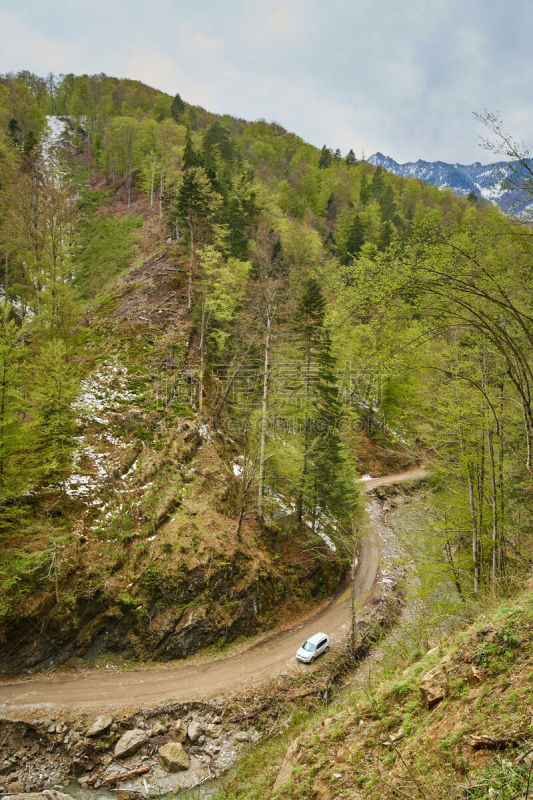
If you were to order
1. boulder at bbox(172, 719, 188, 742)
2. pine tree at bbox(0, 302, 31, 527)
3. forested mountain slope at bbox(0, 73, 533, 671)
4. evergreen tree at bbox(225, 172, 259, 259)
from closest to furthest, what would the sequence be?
forested mountain slope at bbox(0, 73, 533, 671) → boulder at bbox(172, 719, 188, 742) → pine tree at bbox(0, 302, 31, 527) → evergreen tree at bbox(225, 172, 259, 259)

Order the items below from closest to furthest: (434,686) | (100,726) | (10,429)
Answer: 1. (434,686)
2. (100,726)
3. (10,429)

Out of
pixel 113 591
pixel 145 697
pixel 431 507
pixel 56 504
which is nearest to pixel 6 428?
pixel 56 504

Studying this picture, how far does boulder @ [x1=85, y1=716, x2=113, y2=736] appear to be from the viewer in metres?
12.2

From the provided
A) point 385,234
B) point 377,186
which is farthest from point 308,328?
point 377,186

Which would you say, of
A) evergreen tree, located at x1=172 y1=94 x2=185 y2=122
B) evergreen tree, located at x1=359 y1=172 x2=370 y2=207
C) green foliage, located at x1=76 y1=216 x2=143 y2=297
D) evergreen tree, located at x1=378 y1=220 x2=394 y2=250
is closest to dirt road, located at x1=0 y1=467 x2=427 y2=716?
green foliage, located at x1=76 y1=216 x2=143 y2=297

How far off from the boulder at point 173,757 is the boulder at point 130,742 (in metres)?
0.68

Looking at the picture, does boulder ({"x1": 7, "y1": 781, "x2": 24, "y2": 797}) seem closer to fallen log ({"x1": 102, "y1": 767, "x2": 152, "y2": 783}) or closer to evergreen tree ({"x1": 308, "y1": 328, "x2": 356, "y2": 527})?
fallen log ({"x1": 102, "y1": 767, "x2": 152, "y2": 783})

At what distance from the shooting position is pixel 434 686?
4.80m

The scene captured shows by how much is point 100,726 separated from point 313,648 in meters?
8.04

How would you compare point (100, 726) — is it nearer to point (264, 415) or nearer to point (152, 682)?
point (152, 682)

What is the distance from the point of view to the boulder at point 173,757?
11508 mm

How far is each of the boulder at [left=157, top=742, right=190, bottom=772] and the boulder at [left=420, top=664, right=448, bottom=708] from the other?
1069 centimetres

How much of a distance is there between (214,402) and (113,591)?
13.0 m

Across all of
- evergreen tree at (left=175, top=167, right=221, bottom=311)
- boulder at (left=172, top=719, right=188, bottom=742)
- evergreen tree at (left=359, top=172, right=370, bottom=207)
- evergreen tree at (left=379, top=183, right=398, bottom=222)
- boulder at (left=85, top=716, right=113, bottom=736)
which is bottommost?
boulder at (left=172, top=719, right=188, bottom=742)
